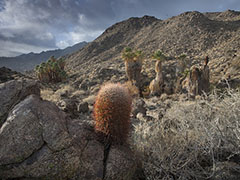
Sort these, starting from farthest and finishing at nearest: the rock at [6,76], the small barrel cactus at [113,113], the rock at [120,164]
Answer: the rock at [6,76], the small barrel cactus at [113,113], the rock at [120,164]

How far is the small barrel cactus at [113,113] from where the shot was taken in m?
2.89

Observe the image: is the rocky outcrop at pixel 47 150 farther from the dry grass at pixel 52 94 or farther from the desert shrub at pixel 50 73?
the desert shrub at pixel 50 73

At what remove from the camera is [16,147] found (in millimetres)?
2365

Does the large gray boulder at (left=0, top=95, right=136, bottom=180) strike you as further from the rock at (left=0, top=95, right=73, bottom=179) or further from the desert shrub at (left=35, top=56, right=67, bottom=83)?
the desert shrub at (left=35, top=56, right=67, bottom=83)

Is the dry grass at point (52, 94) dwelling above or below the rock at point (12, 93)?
below

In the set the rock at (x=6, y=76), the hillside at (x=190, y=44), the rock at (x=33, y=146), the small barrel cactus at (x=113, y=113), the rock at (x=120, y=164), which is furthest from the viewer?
the hillside at (x=190, y=44)

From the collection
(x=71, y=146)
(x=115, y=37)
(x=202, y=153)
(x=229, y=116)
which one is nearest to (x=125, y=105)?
(x=71, y=146)

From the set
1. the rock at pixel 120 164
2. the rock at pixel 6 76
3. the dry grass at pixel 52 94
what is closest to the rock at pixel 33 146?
the rock at pixel 120 164

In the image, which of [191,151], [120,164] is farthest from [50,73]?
[191,151]

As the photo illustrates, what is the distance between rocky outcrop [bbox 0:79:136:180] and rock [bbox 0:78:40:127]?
0.02m

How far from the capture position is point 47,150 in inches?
96.3

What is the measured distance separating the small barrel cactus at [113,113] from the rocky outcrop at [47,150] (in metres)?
0.26

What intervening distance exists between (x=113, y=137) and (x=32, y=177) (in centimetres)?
133

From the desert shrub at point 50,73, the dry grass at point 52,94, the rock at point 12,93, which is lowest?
the dry grass at point 52,94
